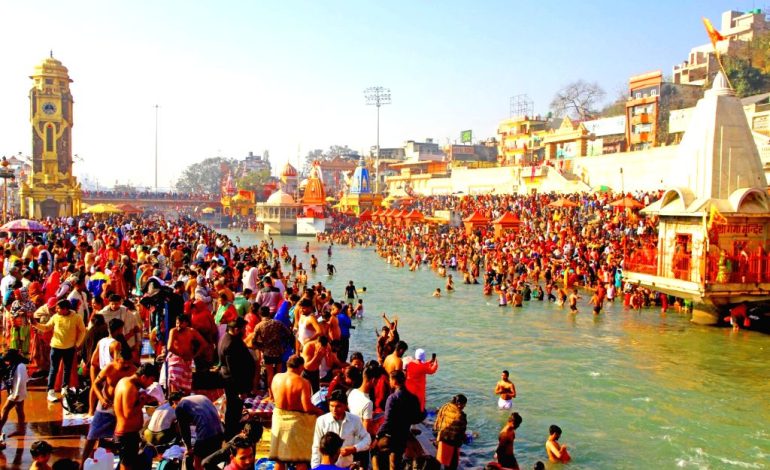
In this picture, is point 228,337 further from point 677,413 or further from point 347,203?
point 347,203

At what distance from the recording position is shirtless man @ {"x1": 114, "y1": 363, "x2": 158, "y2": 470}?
18.8 feet

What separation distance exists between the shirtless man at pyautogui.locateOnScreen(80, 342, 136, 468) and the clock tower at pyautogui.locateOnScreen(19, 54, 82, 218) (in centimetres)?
4514

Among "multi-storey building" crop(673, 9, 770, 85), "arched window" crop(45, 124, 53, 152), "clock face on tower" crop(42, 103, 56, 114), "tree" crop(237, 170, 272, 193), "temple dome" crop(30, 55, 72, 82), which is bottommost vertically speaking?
"tree" crop(237, 170, 272, 193)

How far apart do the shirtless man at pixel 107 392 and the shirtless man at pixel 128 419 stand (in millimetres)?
156

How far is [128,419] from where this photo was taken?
5730 mm

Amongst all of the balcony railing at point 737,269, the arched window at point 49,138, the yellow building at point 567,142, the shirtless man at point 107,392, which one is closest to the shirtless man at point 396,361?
the shirtless man at point 107,392

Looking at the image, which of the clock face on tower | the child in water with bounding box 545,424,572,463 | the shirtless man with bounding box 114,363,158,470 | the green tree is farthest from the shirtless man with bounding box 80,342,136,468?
the green tree

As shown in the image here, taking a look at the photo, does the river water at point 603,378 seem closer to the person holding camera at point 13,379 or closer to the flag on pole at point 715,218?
the flag on pole at point 715,218

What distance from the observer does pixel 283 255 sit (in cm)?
3750

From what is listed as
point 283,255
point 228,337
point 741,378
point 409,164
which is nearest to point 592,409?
point 741,378

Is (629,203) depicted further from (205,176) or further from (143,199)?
(205,176)

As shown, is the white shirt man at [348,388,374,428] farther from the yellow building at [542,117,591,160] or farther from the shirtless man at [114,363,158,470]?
the yellow building at [542,117,591,160]

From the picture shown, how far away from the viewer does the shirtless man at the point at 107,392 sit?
5.88 m

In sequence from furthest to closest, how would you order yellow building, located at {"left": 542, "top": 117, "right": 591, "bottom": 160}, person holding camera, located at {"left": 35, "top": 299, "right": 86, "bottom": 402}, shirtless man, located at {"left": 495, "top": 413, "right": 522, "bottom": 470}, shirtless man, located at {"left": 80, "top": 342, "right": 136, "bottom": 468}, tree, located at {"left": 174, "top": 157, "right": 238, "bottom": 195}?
1. tree, located at {"left": 174, "top": 157, "right": 238, "bottom": 195}
2. yellow building, located at {"left": 542, "top": 117, "right": 591, "bottom": 160}
3. shirtless man, located at {"left": 495, "top": 413, "right": 522, "bottom": 470}
4. person holding camera, located at {"left": 35, "top": 299, "right": 86, "bottom": 402}
5. shirtless man, located at {"left": 80, "top": 342, "right": 136, "bottom": 468}
